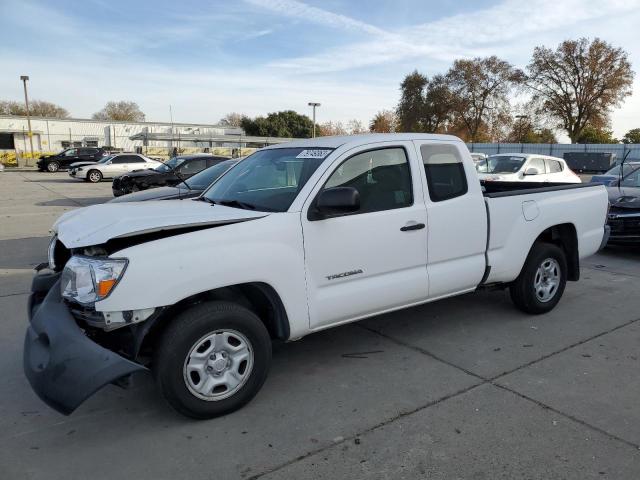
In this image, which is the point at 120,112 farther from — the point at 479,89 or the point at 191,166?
the point at 191,166

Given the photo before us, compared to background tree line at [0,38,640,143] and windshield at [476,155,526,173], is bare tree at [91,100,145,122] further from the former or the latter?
windshield at [476,155,526,173]

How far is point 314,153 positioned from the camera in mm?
4090

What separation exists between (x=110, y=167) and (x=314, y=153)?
24102 millimetres

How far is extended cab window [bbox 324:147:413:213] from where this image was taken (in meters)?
3.94

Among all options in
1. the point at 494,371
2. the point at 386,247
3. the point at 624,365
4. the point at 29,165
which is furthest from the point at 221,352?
the point at 29,165

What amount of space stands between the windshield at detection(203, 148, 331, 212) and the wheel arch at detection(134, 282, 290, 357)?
1.97 ft

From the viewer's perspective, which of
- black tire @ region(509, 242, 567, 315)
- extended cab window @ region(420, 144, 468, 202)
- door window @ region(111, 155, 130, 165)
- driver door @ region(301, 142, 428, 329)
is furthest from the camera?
door window @ region(111, 155, 130, 165)

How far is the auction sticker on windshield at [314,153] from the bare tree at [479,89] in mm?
57966

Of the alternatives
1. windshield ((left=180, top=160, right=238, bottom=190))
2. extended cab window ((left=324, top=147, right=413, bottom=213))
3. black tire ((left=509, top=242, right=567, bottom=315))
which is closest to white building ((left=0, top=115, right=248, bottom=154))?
windshield ((left=180, top=160, right=238, bottom=190))

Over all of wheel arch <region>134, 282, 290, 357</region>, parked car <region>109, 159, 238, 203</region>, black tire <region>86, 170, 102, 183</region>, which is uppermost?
black tire <region>86, 170, 102, 183</region>

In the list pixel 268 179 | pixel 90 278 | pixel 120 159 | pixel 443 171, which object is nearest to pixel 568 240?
pixel 443 171

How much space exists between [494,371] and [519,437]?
3.11ft

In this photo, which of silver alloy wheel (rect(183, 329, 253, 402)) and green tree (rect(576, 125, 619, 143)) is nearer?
silver alloy wheel (rect(183, 329, 253, 402))

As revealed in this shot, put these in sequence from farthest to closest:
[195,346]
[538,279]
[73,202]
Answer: [73,202] → [538,279] → [195,346]
